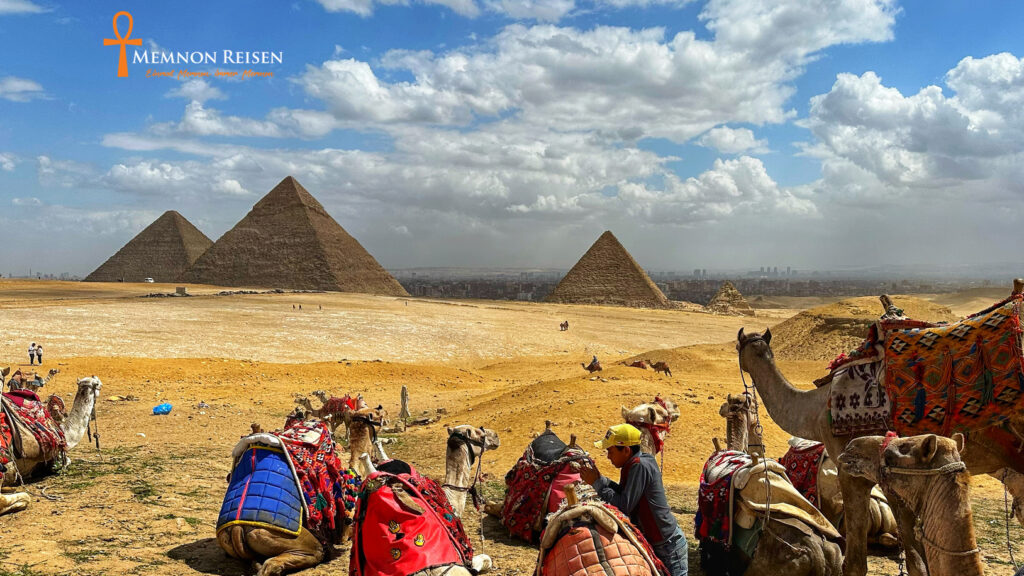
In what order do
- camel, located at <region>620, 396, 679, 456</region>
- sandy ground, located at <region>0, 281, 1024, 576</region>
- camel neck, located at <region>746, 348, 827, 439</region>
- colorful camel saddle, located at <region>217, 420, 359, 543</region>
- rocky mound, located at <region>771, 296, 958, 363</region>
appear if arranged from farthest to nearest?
rocky mound, located at <region>771, 296, 958, 363</region> < camel neck, located at <region>746, 348, 827, 439</region> < sandy ground, located at <region>0, 281, 1024, 576</region> < camel, located at <region>620, 396, 679, 456</region> < colorful camel saddle, located at <region>217, 420, 359, 543</region>

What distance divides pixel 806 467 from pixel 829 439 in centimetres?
29

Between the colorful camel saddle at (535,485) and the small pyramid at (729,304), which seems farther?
the small pyramid at (729,304)

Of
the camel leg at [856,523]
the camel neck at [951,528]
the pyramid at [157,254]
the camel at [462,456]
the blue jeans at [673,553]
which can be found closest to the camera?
the camel neck at [951,528]

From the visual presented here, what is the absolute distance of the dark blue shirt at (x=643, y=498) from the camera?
3.77 metres

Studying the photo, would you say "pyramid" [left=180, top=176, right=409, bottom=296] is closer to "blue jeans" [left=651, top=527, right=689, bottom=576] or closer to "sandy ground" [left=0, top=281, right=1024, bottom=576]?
"sandy ground" [left=0, top=281, right=1024, bottom=576]

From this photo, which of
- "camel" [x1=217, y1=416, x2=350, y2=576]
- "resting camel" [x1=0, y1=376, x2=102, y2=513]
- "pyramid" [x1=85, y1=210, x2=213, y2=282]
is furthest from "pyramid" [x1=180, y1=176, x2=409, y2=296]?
"camel" [x1=217, y1=416, x2=350, y2=576]

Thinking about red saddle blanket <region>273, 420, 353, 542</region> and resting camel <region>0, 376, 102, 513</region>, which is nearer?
red saddle blanket <region>273, 420, 353, 542</region>

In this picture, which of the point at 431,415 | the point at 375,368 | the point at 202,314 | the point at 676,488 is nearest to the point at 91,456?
the point at 431,415

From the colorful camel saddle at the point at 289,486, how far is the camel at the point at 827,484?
321 centimetres

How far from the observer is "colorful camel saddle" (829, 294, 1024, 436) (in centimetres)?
432

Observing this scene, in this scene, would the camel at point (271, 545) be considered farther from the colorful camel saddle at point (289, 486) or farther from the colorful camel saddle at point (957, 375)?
the colorful camel saddle at point (957, 375)

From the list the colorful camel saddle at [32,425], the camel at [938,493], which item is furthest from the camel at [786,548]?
the colorful camel saddle at [32,425]

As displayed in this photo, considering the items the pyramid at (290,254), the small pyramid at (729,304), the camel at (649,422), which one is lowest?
the small pyramid at (729,304)

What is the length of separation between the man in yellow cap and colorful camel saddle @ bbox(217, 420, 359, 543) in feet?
6.79
